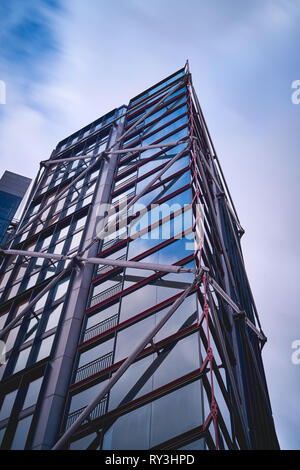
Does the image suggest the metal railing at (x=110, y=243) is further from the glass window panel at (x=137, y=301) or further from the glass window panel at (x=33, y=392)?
the glass window panel at (x=33, y=392)

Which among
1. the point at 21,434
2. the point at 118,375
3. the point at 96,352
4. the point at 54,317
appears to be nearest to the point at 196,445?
the point at 118,375

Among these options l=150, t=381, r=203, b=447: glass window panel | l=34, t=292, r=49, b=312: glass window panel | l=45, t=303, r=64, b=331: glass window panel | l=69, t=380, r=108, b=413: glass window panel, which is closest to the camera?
l=150, t=381, r=203, b=447: glass window panel

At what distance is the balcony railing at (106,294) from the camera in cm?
2241

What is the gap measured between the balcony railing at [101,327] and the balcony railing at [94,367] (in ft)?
4.86

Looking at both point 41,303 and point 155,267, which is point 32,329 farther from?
point 155,267

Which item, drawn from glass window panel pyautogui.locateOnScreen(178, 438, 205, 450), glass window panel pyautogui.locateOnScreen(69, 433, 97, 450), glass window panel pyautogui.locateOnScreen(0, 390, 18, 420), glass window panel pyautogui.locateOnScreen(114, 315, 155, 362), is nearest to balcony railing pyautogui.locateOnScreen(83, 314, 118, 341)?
glass window panel pyautogui.locateOnScreen(114, 315, 155, 362)

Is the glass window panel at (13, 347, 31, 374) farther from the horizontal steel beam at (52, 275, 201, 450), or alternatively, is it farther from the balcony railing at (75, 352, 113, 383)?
the horizontal steel beam at (52, 275, 201, 450)

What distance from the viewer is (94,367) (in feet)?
63.9

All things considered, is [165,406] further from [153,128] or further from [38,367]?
[153,128]

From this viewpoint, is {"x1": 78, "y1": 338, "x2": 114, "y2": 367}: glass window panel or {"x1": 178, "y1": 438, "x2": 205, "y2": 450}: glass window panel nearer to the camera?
{"x1": 178, "y1": 438, "x2": 205, "y2": 450}: glass window panel

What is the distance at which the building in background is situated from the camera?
59375mm

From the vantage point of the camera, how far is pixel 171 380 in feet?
53.3

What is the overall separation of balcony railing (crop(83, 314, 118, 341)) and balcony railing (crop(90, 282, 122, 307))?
1535mm

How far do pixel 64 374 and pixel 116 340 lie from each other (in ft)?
8.85
